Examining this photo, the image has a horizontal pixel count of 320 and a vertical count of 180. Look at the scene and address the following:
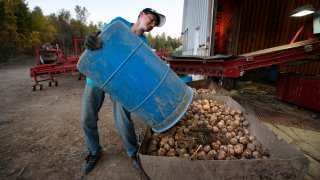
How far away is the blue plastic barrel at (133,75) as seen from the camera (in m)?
1.27

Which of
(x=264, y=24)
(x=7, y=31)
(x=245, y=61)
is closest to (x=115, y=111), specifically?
(x=245, y=61)

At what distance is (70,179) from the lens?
5.96 feet

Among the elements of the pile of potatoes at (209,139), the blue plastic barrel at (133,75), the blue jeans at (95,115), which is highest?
the blue plastic barrel at (133,75)

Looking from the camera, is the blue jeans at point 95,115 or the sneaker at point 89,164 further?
the sneaker at point 89,164

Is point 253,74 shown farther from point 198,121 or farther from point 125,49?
point 125,49

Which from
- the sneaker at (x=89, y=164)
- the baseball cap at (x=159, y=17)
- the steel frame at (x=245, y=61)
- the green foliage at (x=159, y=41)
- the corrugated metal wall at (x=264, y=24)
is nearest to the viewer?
the baseball cap at (x=159, y=17)

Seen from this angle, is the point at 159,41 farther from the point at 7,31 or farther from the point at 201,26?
the point at 201,26

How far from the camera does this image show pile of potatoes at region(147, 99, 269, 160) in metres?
1.55

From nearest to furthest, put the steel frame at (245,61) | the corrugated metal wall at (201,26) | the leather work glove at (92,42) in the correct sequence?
the leather work glove at (92,42) → the steel frame at (245,61) → the corrugated metal wall at (201,26)

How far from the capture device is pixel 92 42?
1.22 m

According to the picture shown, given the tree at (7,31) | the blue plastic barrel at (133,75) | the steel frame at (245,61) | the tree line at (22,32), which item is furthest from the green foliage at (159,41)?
the blue plastic barrel at (133,75)

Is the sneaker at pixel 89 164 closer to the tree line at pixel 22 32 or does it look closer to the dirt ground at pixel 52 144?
the dirt ground at pixel 52 144

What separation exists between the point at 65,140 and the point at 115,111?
1351mm

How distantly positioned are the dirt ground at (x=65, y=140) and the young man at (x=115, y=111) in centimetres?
17
